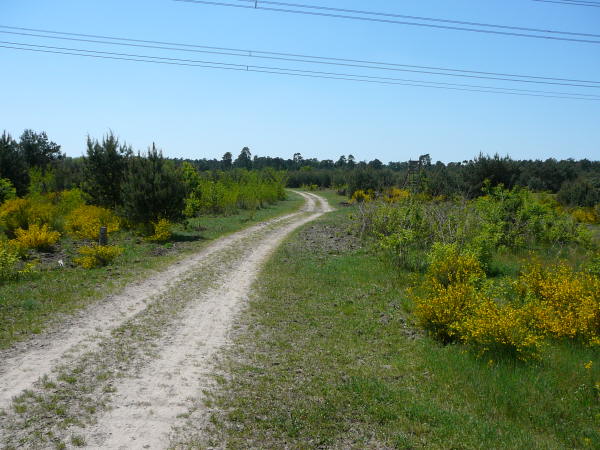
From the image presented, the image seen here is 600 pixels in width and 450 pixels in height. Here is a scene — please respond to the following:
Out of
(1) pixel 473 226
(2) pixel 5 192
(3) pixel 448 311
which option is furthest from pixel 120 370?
(2) pixel 5 192

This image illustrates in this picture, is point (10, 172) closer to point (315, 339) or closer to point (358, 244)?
point (358, 244)

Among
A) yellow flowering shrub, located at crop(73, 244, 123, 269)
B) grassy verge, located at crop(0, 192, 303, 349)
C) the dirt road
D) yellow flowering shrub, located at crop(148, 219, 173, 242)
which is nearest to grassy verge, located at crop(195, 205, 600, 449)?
the dirt road

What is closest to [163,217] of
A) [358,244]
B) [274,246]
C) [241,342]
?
[274,246]

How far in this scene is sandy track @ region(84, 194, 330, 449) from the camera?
4.46m

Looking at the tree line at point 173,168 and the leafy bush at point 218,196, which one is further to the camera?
the leafy bush at point 218,196

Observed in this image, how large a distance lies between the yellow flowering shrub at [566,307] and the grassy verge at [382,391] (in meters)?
0.36

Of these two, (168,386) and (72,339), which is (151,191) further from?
(168,386)

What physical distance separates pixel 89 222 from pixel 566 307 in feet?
55.4

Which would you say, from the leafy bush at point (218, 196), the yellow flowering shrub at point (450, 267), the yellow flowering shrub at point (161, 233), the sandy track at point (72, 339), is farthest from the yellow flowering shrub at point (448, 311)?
the leafy bush at point (218, 196)

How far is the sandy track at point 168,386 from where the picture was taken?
446 cm

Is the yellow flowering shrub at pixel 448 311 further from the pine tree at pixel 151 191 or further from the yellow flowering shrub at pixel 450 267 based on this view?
the pine tree at pixel 151 191

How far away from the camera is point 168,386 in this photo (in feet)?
18.4

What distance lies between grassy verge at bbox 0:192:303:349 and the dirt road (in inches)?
19.5

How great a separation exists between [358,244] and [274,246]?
355 cm
